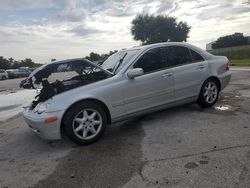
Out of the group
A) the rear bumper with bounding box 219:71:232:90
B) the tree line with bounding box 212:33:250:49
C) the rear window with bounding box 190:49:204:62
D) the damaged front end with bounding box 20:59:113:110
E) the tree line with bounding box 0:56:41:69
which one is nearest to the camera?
the damaged front end with bounding box 20:59:113:110

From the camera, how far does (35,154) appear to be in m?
4.88

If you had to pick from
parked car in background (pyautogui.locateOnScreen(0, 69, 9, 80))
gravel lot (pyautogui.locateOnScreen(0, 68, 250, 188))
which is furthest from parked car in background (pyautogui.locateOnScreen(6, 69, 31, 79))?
gravel lot (pyautogui.locateOnScreen(0, 68, 250, 188))

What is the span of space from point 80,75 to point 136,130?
1527 millimetres

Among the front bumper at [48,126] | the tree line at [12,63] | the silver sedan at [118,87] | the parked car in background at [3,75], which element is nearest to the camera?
the front bumper at [48,126]

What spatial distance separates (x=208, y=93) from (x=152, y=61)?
1.68 meters

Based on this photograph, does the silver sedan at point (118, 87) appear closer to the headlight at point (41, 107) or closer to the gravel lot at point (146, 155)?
the headlight at point (41, 107)

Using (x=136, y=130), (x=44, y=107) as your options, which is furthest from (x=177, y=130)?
(x=44, y=107)

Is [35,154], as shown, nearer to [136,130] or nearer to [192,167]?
[136,130]

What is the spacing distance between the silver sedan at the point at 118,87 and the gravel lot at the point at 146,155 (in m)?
0.37

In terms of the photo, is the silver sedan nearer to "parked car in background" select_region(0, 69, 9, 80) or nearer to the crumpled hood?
the crumpled hood

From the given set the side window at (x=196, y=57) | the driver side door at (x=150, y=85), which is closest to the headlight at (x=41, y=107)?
the driver side door at (x=150, y=85)

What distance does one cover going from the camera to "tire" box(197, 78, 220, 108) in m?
6.67

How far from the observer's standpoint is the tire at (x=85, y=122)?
4.86m

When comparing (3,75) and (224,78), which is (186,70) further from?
(3,75)
